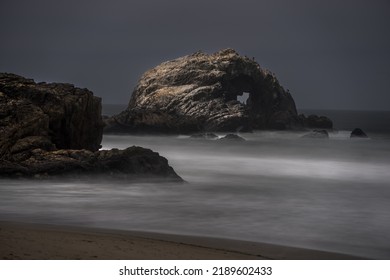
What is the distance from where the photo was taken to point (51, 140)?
40.9ft

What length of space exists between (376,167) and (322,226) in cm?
1017

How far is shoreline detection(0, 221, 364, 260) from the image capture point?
19.2 feet

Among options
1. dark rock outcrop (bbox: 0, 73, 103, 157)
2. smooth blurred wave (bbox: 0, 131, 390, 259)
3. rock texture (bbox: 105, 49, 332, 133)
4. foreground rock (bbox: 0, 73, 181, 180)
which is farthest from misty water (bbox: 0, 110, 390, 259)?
rock texture (bbox: 105, 49, 332, 133)

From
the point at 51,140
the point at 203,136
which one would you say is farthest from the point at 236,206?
the point at 203,136

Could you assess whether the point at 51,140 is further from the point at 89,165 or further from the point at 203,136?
the point at 203,136

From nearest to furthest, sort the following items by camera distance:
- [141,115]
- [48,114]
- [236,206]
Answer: [236,206], [48,114], [141,115]

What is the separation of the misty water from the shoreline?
35cm

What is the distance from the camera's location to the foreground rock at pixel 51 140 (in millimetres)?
11195

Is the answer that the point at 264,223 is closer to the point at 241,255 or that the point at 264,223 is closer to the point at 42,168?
the point at 241,255

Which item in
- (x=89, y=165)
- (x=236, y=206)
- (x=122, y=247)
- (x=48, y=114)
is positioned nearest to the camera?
(x=122, y=247)

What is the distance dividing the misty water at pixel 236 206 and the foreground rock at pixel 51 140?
404mm

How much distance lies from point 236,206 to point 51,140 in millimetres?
4263

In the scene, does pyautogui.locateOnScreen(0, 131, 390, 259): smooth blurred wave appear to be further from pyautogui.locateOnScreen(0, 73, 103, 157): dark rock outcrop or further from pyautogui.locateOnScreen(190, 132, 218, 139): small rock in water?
pyautogui.locateOnScreen(190, 132, 218, 139): small rock in water

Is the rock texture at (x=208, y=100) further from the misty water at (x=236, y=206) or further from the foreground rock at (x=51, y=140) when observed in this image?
the foreground rock at (x=51, y=140)
